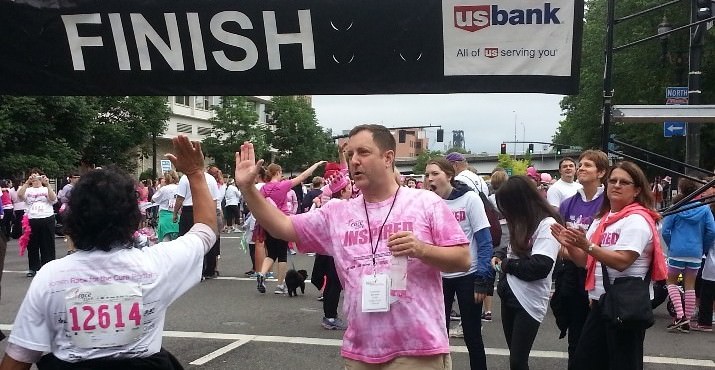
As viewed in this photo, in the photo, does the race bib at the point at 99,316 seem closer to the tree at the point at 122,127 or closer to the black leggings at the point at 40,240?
the black leggings at the point at 40,240

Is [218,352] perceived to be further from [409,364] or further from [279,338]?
[409,364]

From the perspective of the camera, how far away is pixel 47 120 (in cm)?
3086

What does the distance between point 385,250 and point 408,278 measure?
174mm

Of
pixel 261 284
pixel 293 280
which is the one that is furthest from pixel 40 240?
pixel 293 280

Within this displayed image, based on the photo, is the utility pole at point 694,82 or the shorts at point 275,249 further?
the utility pole at point 694,82

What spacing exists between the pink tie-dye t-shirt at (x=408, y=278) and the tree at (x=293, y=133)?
56.5 m

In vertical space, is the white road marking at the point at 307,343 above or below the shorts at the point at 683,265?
below

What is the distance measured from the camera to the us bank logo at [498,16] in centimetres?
340

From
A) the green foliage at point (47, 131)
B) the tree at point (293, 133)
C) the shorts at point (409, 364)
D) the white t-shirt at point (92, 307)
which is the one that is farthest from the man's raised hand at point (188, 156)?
the tree at point (293, 133)

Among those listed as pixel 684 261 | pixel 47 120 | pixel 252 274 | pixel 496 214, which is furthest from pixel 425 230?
pixel 47 120

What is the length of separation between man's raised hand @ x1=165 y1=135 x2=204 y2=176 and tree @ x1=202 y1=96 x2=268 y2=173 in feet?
167

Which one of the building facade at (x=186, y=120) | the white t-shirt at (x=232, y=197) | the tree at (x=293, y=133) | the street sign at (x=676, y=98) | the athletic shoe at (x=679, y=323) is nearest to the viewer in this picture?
the athletic shoe at (x=679, y=323)

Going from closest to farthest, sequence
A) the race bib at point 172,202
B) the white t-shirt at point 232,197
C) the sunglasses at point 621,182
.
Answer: the sunglasses at point 621,182 → the race bib at point 172,202 → the white t-shirt at point 232,197

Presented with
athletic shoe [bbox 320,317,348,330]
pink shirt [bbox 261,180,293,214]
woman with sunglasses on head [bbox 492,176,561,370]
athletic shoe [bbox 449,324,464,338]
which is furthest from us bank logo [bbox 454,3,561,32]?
pink shirt [bbox 261,180,293,214]
